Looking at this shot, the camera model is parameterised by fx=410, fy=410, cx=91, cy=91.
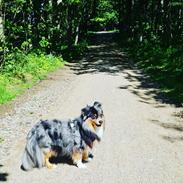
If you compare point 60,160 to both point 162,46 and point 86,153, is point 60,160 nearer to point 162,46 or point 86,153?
point 86,153

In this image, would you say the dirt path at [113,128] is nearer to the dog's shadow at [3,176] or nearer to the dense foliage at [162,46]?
the dog's shadow at [3,176]

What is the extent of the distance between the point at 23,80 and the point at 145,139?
34.6ft

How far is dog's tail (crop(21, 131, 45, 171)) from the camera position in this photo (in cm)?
898

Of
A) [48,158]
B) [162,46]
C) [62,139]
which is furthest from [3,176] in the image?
[162,46]

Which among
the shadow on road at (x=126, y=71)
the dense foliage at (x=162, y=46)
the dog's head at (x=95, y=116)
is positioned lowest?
the shadow on road at (x=126, y=71)

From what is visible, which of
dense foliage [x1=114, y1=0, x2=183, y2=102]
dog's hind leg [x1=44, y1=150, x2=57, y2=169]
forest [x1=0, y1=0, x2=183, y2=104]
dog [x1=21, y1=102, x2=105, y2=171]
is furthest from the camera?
dense foliage [x1=114, y1=0, x2=183, y2=102]

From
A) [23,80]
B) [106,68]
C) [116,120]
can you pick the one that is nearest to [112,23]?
[106,68]

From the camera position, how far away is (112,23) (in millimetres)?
96562

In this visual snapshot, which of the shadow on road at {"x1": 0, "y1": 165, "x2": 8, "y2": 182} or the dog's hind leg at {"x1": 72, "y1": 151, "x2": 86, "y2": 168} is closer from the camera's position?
the shadow on road at {"x1": 0, "y1": 165, "x2": 8, "y2": 182}

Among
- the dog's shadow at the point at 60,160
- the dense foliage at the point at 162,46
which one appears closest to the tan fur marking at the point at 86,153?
the dog's shadow at the point at 60,160

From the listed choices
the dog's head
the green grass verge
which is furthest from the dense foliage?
the dog's head

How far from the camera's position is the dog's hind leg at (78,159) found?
9.38m

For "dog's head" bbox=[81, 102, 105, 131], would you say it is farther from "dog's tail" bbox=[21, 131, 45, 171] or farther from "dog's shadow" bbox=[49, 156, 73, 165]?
"dog's shadow" bbox=[49, 156, 73, 165]

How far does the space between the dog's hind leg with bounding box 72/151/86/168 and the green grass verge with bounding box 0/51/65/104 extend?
761 cm
